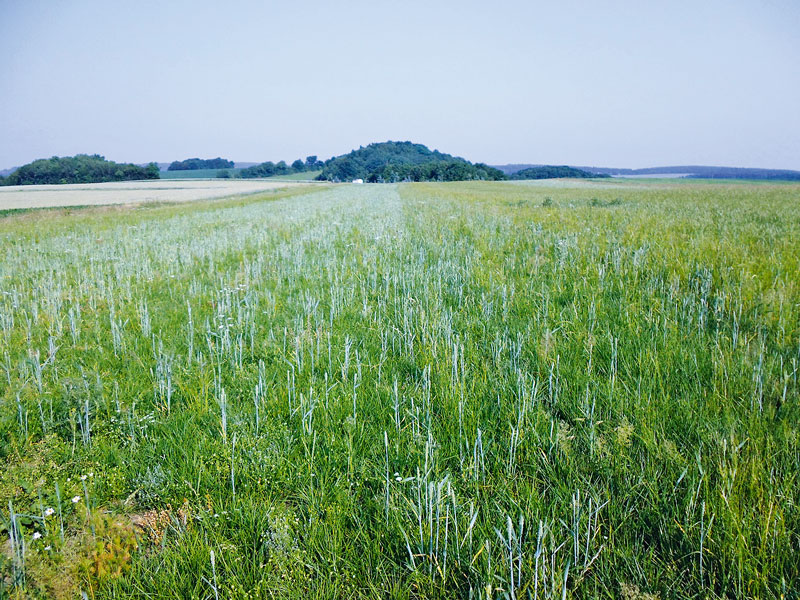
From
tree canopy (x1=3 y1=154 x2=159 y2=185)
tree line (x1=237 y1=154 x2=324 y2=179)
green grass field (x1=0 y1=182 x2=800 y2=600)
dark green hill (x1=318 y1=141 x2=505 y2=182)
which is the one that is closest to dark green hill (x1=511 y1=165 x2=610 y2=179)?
dark green hill (x1=318 y1=141 x2=505 y2=182)

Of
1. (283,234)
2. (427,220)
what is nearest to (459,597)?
(283,234)

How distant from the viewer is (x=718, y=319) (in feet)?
12.2

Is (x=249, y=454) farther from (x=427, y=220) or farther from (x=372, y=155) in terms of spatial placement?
(x=372, y=155)

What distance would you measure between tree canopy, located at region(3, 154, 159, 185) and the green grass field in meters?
115

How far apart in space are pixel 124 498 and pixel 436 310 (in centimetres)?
289

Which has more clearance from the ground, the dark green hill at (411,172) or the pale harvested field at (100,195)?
the dark green hill at (411,172)

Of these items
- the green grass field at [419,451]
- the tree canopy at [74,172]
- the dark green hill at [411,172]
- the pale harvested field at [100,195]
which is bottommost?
the green grass field at [419,451]

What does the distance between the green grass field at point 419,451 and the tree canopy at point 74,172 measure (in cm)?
Answer: 11509

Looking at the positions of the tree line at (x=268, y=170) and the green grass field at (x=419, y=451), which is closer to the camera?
the green grass field at (x=419, y=451)

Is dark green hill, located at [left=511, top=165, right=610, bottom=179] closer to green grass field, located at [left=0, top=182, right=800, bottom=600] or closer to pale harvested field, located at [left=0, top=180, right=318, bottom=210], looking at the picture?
pale harvested field, located at [left=0, top=180, right=318, bottom=210]

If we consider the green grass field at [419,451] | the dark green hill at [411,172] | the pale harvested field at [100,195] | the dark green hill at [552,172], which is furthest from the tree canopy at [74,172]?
the dark green hill at [552,172]

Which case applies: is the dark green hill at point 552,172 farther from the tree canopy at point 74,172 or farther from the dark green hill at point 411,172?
the tree canopy at point 74,172

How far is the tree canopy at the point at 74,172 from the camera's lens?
305 ft

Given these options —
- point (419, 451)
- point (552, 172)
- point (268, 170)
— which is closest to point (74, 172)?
point (268, 170)
